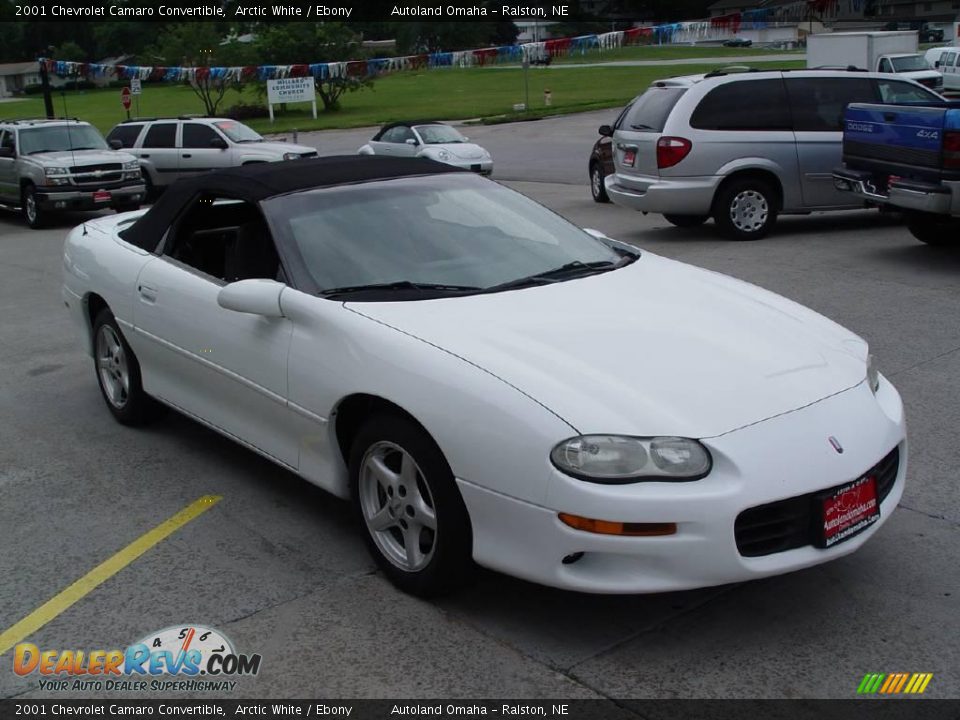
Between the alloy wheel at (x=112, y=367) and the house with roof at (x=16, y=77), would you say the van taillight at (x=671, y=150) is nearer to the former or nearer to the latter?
the alloy wheel at (x=112, y=367)

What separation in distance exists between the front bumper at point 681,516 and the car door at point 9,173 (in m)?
16.8

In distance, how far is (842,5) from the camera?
226 feet

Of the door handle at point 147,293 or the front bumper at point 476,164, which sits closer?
the door handle at point 147,293

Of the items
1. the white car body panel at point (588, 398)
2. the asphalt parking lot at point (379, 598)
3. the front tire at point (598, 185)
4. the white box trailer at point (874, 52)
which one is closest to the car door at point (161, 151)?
the front tire at point (598, 185)

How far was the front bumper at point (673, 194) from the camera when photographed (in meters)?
12.3

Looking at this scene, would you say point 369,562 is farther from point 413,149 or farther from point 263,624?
point 413,149

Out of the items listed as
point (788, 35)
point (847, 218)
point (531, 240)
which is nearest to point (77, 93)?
point (788, 35)

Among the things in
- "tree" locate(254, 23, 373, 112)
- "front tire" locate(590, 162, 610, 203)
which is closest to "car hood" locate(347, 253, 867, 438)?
"front tire" locate(590, 162, 610, 203)

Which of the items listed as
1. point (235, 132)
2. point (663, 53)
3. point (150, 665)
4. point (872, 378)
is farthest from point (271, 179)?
point (663, 53)

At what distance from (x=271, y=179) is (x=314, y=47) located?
5391 centimetres

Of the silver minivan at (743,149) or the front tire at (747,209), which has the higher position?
the silver minivan at (743,149)

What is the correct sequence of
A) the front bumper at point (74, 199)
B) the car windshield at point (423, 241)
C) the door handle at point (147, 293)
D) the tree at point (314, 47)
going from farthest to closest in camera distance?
the tree at point (314, 47) → the front bumper at point (74, 199) → the door handle at point (147, 293) → the car windshield at point (423, 241)

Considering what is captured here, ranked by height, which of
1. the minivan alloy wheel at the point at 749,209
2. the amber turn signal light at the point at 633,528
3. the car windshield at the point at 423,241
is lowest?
the minivan alloy wheel at the point at 749,209
